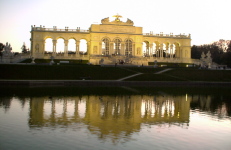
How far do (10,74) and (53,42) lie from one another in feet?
88.6

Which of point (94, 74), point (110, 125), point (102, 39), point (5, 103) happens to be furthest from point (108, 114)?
point (102, 39)

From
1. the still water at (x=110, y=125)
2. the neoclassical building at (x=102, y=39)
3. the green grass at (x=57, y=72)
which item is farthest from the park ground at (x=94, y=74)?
the still water at (x=110, y=125)

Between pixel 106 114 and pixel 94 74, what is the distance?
29126 millimetres

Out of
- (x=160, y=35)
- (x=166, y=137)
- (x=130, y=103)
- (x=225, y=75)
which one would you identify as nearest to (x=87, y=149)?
(x=166, y=137)

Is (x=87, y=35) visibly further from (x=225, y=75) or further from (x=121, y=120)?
(x=121, y=120)

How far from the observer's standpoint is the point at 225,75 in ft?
177

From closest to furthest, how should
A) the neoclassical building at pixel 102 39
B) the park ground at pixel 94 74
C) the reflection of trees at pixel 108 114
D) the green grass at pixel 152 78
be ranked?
the reflection of trees at pixel 108 114 → the park ground at pixel 94 74 → the green grass at pixel 152 78 → the neoclassical building at pixel 102 39

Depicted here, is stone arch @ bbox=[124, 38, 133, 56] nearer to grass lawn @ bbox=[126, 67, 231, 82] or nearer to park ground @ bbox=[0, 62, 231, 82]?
park ground @ bbox=[0, 62, 231, 82]

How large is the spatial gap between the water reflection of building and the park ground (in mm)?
20068

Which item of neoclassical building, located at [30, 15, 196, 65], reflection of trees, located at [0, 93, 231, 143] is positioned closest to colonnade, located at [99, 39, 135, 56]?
neoclassical building, located at [30, 15, 196, 65]

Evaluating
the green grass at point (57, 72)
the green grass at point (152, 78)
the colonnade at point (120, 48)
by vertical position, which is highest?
the colonnade at point (120, 48)

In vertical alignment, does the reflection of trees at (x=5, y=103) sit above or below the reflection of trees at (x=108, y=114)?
above

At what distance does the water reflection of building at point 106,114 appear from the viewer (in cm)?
1486

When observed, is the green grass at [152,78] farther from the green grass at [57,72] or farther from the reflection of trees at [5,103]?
the reflection of trees at [5,103]
